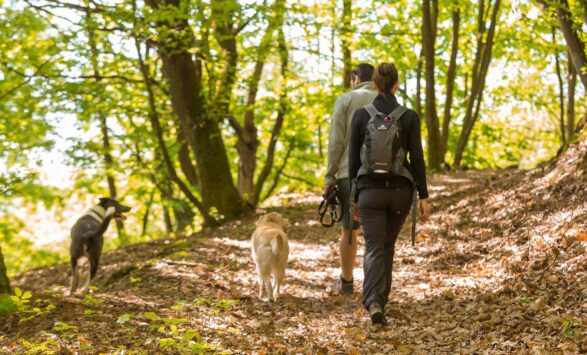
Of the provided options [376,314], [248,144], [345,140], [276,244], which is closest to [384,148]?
[345,140]

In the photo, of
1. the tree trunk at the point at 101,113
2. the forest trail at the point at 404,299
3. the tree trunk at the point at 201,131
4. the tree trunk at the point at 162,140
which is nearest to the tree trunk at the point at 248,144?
the tree trunk at the point at 201,131

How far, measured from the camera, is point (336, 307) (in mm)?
6383

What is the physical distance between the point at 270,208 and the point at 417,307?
9.09 metres

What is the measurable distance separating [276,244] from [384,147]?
6.95 ft

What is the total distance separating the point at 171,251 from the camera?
10.8 meters

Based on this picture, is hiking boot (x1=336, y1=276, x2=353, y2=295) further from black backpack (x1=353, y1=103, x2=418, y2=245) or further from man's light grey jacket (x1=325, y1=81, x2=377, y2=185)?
black backpack (x1=353, y1=103, x2=418, y2=245)

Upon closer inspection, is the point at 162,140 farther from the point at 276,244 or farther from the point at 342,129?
the point at 342,129

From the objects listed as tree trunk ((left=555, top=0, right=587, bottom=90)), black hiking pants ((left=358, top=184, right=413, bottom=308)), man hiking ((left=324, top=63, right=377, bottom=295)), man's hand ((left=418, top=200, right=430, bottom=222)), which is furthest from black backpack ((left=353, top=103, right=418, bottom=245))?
tree trunk ((left=555, top=0, right=587, bottom=90))

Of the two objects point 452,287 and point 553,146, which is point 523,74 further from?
point 452,287

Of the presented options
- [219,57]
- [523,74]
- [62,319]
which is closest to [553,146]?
[523,74]

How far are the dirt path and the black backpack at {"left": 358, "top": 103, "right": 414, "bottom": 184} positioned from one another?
4.66ft

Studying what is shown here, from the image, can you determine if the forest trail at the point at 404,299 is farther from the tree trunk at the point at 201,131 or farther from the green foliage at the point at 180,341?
the tree trunk at the point at 201,131

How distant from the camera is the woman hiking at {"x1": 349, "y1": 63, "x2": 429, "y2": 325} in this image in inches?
199

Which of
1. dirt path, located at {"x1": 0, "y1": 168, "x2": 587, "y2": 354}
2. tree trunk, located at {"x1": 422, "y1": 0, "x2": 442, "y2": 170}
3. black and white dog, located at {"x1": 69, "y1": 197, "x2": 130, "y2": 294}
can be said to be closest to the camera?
dirt path, located at {"x1": 0, "y1": 168, "x2": 587, "y2": 354}
